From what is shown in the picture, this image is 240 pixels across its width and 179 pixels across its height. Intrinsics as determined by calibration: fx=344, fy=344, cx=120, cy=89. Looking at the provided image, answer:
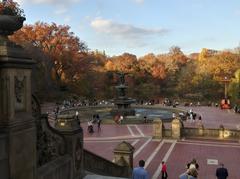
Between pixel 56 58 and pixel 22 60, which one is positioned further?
pixel 56 58

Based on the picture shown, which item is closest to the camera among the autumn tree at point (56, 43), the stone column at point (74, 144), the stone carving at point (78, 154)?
the stone column at point (74, 144)

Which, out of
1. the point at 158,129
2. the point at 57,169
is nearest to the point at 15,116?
the point at 57,169

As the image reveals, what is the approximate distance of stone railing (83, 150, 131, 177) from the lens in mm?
10906

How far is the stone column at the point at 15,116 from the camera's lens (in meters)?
5.59

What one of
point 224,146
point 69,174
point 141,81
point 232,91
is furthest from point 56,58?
point 69,174

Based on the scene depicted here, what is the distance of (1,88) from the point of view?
558cm

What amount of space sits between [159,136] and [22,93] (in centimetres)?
2014

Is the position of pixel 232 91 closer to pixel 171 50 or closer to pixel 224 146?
pixel 224 146

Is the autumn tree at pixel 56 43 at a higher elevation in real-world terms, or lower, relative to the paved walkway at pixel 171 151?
higher

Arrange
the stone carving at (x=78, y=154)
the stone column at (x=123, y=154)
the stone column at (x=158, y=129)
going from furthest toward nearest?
the stone column at (x=158, y=129), the stone column at (x=123, y=154), the stone carving at (x=78, y=154)

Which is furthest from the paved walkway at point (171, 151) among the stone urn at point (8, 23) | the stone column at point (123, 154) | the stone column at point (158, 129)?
the stone urn at point (8, 23)

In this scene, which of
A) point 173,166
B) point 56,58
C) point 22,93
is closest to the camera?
point 22,93

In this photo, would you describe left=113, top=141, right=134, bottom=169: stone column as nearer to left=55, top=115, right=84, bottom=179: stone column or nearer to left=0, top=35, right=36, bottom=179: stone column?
left=55, top=115, right=84, bottom=179: stone column

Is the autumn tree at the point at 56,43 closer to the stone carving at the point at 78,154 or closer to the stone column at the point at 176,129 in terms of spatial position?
the stone column at the point at 176,129
